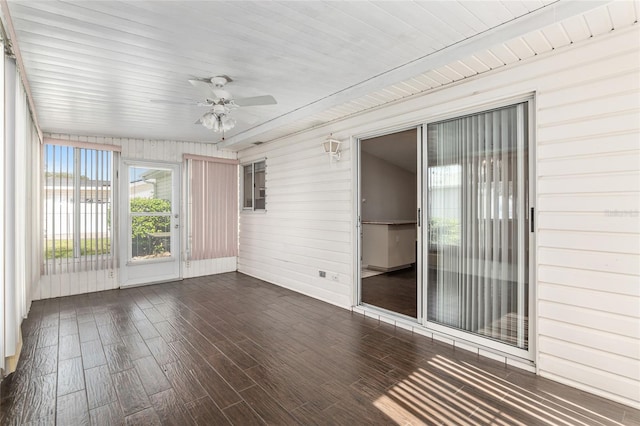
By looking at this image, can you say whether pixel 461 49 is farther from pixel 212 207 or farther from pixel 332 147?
pixel 212 207

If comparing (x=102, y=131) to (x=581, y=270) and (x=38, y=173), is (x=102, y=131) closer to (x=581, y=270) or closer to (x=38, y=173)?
(x=38, y=173)

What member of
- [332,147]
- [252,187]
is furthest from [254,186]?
[332,147]

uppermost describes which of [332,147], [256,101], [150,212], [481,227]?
[256,101]

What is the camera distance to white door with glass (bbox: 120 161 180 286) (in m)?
5.48

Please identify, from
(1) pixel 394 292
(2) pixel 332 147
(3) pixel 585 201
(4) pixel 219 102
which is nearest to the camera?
(3) pixel 585 201

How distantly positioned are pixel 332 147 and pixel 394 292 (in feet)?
7.85

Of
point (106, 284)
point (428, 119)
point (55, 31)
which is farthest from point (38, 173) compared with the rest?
point (428, 119)

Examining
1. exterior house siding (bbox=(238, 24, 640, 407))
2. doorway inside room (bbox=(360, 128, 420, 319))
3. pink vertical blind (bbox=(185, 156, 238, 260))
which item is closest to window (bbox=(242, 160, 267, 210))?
pink vertical blind (bbox=(185, 156, 238, 260))

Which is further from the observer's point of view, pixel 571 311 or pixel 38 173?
pixel 38 173

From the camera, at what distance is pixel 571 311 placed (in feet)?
7.66

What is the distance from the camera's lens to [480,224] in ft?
9.60

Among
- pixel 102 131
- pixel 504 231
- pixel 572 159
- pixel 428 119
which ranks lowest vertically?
pixel 504 231

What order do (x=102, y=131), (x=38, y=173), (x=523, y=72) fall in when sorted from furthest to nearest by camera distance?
1. (x=102, y=131)
2. (x=38, y=173)
3. (x=523, y=72)

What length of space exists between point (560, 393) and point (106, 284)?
621cm
